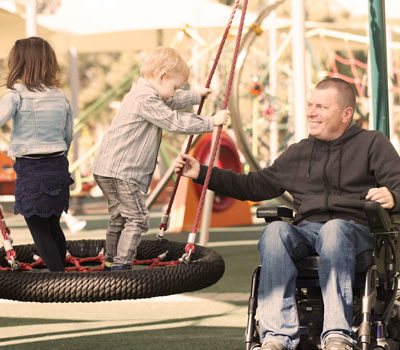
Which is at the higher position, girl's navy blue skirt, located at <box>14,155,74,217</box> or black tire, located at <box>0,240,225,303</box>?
girl's navy blue skirt, located at <box>14,155,74,217</box>

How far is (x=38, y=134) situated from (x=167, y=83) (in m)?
0.58

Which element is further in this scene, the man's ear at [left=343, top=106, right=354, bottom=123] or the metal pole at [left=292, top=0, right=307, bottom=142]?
the metal pole at [left=292, top=0, right=307, bottom=142]

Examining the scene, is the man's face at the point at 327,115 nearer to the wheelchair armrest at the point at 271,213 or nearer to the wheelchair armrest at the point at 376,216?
the wheelchair armrest at the point at 271,213

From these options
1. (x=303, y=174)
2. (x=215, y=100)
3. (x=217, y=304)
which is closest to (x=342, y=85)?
(x=303, y=174)

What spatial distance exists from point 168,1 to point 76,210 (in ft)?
12.1

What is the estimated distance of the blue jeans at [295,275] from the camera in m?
3.03

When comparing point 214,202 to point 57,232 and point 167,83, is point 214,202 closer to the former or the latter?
point 57,232

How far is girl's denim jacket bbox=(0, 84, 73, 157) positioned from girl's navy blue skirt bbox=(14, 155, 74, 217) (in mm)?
58

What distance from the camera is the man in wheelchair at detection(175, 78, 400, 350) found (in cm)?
304

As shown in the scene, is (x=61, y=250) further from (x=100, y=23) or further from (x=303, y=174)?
(x=100, y=23)

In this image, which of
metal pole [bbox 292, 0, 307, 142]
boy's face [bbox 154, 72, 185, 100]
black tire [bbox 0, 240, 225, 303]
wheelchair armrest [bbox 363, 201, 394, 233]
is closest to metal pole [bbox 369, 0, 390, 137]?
boy's face [bbox 154, 72, 185, 100]

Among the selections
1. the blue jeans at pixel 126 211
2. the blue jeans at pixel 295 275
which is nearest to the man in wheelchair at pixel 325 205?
the blue jeans at pixel 295 275

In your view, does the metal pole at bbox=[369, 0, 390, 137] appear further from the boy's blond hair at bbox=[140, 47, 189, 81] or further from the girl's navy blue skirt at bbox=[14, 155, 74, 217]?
the girl's navy blue skirt at bbox=[14, 155, 74, 217]

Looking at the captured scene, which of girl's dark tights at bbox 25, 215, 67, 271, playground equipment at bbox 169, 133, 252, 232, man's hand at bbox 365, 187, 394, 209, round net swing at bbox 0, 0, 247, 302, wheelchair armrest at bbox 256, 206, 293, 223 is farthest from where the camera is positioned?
playground equipment at bbox 169, 133, 252, 232
